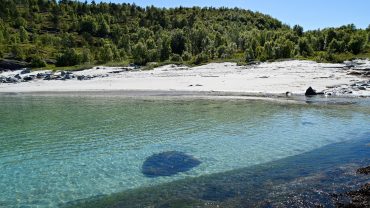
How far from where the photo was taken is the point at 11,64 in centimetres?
10488

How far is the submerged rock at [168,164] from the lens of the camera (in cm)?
1595

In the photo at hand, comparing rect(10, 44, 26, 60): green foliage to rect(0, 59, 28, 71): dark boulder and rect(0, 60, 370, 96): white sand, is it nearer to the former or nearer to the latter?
rect(0, 59, 28, 71): dark boulder

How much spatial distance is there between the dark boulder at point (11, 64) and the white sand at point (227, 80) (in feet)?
104

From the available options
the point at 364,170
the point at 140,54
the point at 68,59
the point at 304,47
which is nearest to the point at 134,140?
the point at 364,170

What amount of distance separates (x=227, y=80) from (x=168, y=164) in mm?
44738

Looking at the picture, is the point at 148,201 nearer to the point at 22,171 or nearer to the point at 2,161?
the point at 22,171

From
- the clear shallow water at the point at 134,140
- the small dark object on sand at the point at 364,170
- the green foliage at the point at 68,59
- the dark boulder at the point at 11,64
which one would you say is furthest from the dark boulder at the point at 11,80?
the small dark object on sand at the point at 364,170

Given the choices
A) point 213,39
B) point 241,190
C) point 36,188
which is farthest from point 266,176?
point 213,39

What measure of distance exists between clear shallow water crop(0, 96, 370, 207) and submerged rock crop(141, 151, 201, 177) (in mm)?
400

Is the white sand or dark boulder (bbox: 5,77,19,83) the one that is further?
dark boulder (bbox: 5,77,19,83)

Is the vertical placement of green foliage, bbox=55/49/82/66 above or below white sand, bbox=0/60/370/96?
above

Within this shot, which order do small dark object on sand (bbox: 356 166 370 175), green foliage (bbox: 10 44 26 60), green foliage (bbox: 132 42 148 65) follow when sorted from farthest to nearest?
green foliage (bbox: 10 44 26 60) < green foliage (bbox: 132 42 148 65) < small dark object on sand (bbox: 356 166 370 175)

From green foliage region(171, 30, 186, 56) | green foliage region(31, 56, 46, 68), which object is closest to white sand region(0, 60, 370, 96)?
green foliage region(31, 56, 46, 68)

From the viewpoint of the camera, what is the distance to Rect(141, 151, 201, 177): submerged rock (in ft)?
52.3
